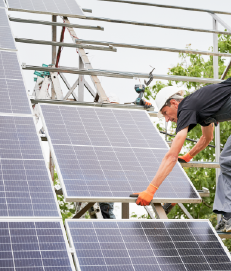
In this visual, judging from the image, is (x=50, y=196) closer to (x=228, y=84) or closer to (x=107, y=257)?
(x=107, y=257)

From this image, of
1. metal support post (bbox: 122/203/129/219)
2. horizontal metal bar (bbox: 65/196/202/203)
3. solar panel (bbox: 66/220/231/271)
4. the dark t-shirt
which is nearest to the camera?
solar panel (bbox: 66/220/231/271)

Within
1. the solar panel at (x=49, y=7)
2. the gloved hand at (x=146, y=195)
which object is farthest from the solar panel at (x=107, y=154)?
the solar panel at (x=49, y=7)

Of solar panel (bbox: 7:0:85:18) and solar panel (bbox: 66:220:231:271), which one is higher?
solar panel (bbox: 7:0:85:18)

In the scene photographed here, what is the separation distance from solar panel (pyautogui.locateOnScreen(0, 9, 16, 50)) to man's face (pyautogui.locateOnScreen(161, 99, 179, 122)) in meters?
3.44

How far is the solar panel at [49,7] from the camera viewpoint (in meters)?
10.5

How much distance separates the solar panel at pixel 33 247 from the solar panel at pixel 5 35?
4.52m

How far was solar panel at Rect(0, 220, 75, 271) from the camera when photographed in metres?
4.44

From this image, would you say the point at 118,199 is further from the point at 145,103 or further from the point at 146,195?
the point at 145,103

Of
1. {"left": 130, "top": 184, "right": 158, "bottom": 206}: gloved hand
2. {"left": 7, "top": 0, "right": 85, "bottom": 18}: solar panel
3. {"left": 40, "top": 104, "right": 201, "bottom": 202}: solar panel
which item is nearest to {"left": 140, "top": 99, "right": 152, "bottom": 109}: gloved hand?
{"left": 40, "top": 104, "right": 201, "bottom": 202}: solar panel

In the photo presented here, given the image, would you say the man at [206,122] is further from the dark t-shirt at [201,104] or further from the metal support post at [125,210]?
the metal support post at [125,210]

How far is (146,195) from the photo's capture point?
17.9ft

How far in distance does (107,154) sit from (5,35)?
402 cm

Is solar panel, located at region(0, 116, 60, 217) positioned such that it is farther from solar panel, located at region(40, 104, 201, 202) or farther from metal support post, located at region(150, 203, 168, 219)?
metal support post, located at region(150, 203, 168, 219)

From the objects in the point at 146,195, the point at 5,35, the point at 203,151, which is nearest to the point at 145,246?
the point at 146,195
